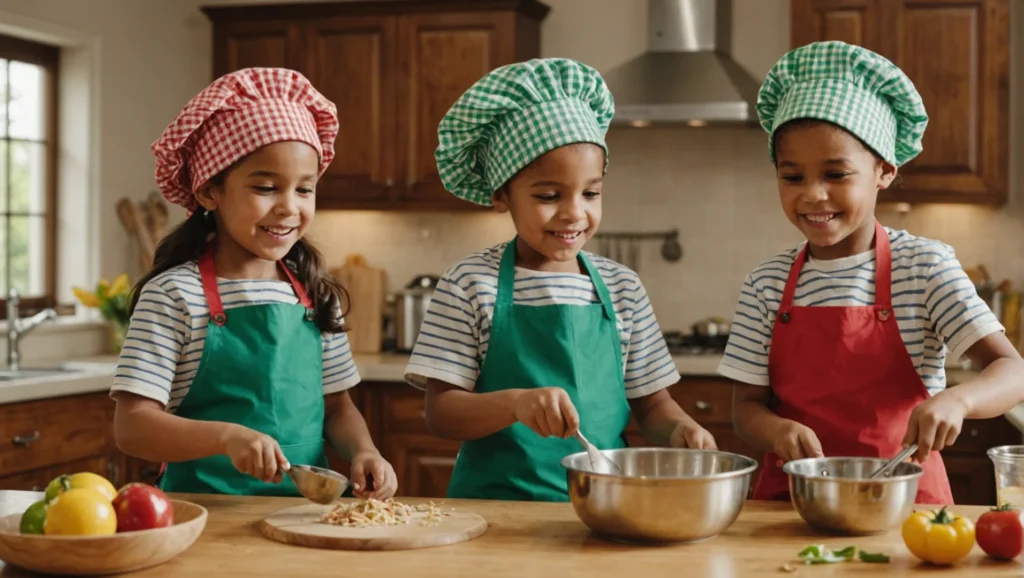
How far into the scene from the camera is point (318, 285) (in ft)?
6.65

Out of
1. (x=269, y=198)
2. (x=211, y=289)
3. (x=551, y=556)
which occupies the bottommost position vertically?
(x=551, y=556)

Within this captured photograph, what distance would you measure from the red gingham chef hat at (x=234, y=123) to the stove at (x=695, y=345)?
7.73ft

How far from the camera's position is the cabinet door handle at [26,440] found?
3.30m

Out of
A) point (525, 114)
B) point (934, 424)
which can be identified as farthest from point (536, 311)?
point (934, 424)

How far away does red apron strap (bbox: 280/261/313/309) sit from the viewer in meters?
1.99

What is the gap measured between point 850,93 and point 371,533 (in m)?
1.02

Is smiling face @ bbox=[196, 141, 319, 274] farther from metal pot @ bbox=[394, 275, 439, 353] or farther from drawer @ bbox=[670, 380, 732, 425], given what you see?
metal pot @ bbox=[394, 275, 439, 353]

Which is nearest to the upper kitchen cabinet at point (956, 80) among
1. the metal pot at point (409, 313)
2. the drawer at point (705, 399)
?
the drawer at point (705, 399)

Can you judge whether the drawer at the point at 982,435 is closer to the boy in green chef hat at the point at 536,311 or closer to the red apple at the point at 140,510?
the boy in green chef hat at the point at 536,311

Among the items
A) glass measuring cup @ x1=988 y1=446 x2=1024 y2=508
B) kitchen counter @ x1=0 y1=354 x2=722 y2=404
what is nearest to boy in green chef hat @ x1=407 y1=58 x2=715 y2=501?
glass measuring cup @ x1=988 y1=446 x2=1024 y2=508

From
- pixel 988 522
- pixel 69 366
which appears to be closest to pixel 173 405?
pixel 988 522

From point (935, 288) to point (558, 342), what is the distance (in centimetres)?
60

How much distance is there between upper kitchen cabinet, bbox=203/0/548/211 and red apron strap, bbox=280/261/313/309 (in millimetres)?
2396

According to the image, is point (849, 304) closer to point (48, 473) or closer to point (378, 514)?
point (378, 514)
